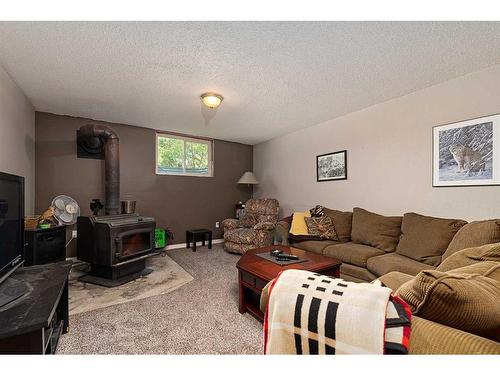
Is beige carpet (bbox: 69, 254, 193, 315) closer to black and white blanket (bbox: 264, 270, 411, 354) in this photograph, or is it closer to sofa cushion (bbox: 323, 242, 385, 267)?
sofa cushion (bbox: 323, 242, 385, 267)

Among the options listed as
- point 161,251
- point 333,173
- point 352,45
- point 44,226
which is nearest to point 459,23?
point 352,45

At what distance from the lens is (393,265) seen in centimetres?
219

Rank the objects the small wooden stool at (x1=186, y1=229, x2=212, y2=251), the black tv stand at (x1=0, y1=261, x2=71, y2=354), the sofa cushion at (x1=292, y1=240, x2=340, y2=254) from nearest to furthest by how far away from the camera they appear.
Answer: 1. the black tv stand at (x1=0, y1=261, x2=71, y2=354)
2. the sofa cushion at (x1=292, y1=240, x2=340, y2=254)
3. the small wooden stool at (x1=186, y1=229, x2=212, y2=251)

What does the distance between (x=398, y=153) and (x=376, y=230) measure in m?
1.04

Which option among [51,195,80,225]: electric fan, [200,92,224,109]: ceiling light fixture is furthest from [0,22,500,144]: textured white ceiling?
[51,195,80,225]: electric fan

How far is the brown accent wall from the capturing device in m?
3.52

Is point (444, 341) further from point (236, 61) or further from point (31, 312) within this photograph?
point (236, 61)

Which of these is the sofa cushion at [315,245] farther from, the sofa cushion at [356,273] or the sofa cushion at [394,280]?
the sofa cushion at [394,280]

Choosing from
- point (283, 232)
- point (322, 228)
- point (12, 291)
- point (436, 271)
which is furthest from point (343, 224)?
A: point (12, 291)

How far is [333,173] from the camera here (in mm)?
3834

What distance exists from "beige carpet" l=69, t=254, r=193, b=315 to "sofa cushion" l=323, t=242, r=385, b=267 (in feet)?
5.82

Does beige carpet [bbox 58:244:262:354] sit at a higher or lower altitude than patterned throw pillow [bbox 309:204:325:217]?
lower

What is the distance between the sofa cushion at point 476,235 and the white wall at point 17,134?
13.7 feet

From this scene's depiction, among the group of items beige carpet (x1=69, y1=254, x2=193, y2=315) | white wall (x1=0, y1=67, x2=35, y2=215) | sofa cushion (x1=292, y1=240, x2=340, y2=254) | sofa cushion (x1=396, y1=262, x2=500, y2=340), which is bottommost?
beige carpet (x1=69, y1=254, x2=193, y2=315)
